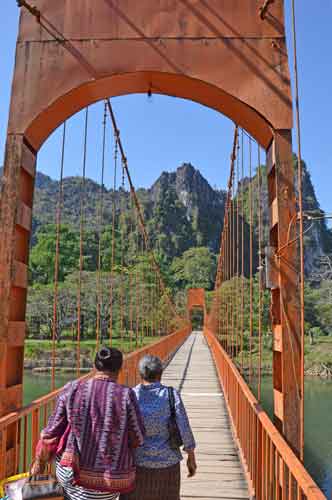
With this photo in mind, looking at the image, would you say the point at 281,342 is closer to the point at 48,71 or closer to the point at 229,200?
the point at 48,71

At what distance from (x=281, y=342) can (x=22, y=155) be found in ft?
6.64

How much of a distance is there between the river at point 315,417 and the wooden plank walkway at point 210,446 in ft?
20.8

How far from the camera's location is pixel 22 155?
3.24 metres

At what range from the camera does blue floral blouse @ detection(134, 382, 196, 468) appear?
1.97 m

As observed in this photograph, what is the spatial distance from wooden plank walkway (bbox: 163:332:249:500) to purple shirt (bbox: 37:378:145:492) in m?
A: 1.66

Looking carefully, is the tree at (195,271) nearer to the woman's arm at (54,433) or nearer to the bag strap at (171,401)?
the bag strap at (171,401)

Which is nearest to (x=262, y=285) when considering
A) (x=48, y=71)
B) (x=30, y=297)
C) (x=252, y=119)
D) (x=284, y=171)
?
(x=284, y=171)

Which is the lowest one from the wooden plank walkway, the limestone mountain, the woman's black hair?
the wooden plank walkway

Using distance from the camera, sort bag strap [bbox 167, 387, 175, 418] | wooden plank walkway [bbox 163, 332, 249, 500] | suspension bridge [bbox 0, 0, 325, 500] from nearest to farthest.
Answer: bag strap [bbox 167, 387, 175, 418] → suspension bridge [bbox 0, 0, 325, 500] → wooden plank walkway [bbox 163, 332, 249, 500]

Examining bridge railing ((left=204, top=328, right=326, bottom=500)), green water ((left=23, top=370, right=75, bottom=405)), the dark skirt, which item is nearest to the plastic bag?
the dark skirt

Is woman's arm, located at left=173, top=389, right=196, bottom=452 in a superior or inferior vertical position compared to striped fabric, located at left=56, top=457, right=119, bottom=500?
superior

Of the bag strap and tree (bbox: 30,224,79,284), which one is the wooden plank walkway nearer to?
the bag strap

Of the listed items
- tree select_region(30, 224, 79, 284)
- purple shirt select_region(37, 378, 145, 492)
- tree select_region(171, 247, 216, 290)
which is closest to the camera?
purple shirt select_region(37, 378, 145, 492)

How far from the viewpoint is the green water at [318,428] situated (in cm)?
1355
